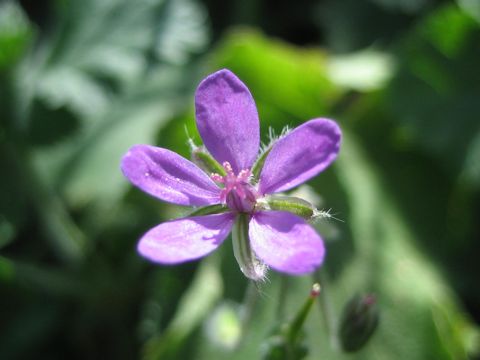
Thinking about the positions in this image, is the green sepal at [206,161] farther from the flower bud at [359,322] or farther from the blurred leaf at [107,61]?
the blurred leaf at [107,61]

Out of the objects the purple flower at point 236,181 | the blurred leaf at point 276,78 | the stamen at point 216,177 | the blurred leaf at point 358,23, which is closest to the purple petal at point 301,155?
the purple flower at point 236,181

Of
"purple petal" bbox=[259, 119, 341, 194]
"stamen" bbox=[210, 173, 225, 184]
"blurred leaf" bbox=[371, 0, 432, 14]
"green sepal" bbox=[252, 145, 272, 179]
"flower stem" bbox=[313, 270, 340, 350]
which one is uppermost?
"purple petal" bbox=[259, 119, 341, 194]

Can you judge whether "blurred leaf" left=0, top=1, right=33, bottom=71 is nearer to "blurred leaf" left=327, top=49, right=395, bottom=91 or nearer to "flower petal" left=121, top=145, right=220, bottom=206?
"flower petal" left=121, top=145, right=220, bottom=206

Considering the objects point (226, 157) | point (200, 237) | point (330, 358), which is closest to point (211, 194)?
point (226, 157)

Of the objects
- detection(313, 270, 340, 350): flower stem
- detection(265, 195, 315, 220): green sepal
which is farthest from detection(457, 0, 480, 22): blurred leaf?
detection(265, 195, 315, 220): green sepal

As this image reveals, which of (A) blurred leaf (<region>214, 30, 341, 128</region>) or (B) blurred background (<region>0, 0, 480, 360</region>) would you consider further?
(A) blurred leaf (<region>214, 30, 341, 128</region>)

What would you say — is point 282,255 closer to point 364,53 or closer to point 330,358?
point 330,358
